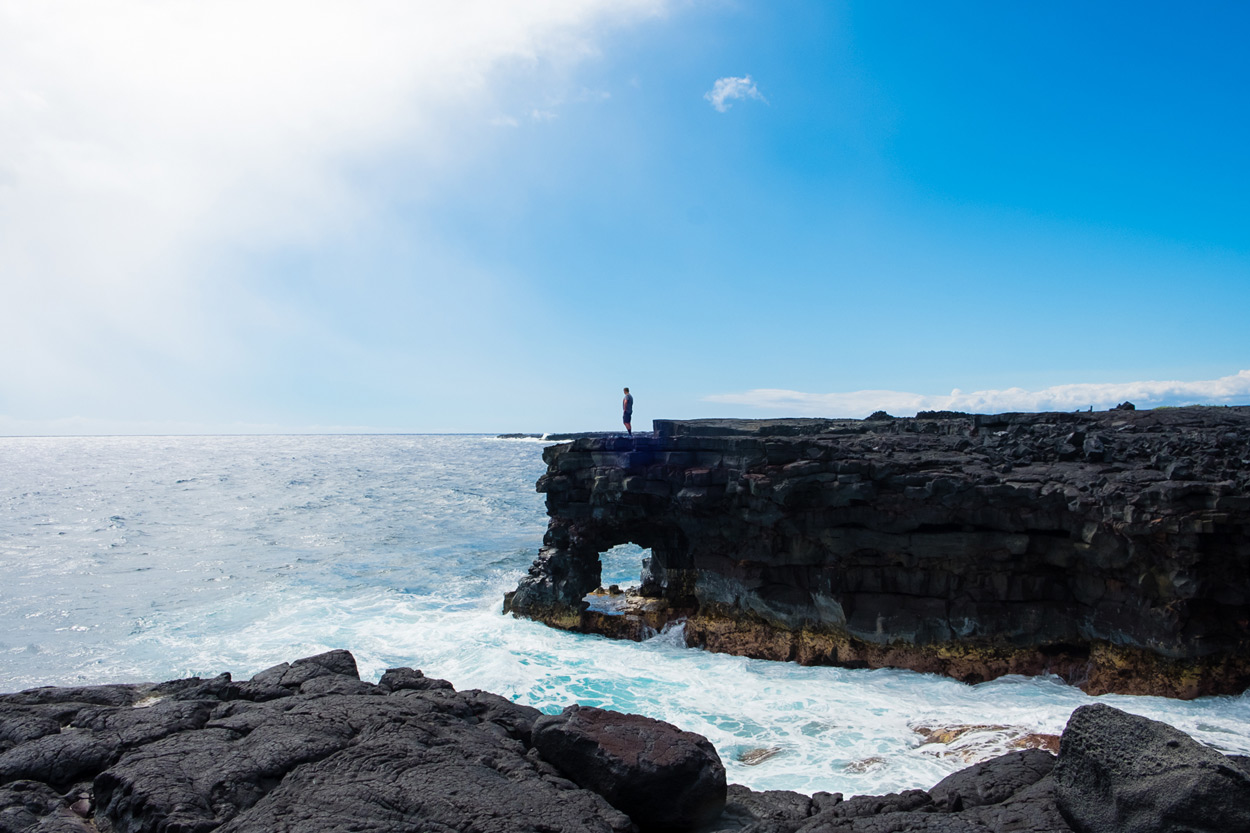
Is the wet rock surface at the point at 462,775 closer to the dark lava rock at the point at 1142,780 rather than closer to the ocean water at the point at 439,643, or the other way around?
the dark lava rock at the point at 1142,780

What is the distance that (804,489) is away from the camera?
1753cm

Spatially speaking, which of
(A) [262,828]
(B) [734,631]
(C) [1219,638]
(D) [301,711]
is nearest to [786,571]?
(B) [734,631]

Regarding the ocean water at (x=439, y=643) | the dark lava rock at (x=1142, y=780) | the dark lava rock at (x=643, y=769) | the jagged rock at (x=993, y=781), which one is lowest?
the ocean water at (x=439, y=643)

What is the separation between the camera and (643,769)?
6.78 meters

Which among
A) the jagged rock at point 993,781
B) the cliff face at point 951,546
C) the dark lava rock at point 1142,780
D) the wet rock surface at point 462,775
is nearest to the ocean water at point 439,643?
the cliff face at point 951,546

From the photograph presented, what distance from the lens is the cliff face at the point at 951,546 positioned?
13.6m

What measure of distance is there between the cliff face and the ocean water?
0.95 m

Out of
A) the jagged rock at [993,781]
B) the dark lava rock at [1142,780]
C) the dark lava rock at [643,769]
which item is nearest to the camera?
the dark lava rock at [1142,780]

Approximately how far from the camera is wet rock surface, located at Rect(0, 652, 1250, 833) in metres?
5.56

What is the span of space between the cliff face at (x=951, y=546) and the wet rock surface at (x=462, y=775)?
8.90 metres

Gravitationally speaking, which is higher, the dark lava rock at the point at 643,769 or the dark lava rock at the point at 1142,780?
the dark lava rock at the point at 1142,780

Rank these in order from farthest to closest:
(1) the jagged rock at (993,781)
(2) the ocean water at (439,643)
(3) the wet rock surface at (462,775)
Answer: (2) the ocean water at (439,643)
(1) the jagged rock at (993,781)
(3) the wet rock surface at (462,775)

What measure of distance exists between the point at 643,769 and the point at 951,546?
39.8 feet

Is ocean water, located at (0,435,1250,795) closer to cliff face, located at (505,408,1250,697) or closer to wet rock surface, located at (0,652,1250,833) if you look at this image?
cliff face, located at (505,408,1250,697)
